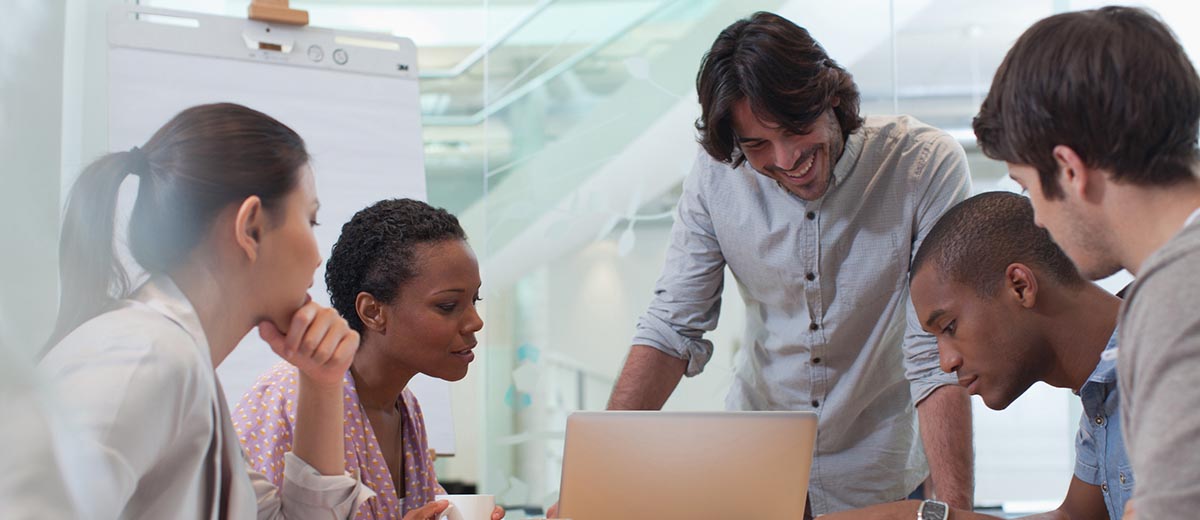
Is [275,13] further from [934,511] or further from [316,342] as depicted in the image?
[934,511]

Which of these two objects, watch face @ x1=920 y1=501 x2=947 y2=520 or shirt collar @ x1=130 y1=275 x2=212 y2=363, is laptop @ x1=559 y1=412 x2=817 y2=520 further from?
shirt collar @ x1=130 y1=275 x2=212 y2=363

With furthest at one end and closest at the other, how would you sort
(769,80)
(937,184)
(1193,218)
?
1. (937,184)
2. (769,80)
3. (1193,218)

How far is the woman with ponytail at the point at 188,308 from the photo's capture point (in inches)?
35.2

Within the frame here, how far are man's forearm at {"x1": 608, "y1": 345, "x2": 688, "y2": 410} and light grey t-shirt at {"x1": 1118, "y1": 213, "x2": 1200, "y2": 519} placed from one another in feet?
4.06

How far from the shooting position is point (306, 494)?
1331 mm

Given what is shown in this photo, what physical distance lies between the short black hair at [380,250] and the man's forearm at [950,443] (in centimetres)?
90

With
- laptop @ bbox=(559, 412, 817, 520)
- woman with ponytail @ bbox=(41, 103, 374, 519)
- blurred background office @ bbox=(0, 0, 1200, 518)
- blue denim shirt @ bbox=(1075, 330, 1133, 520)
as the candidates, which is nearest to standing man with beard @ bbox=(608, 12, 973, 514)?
blue denim shirt @ bbox=(1075, 330, 1133, 520)

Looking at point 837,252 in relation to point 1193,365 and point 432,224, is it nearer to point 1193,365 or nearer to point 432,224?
point 432,224

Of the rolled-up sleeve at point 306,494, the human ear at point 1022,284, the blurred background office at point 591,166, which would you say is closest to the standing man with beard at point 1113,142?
the human ear at point 1022,284

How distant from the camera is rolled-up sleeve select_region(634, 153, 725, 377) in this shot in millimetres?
2129

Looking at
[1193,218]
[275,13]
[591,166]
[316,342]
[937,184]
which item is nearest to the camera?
[1193,218]

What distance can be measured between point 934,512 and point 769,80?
0.75 m

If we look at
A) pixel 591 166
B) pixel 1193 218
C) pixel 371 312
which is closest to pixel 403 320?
pixel 371 312

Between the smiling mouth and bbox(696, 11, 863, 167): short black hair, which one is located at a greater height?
bbox(696, 11, 863, 167): short black hair
